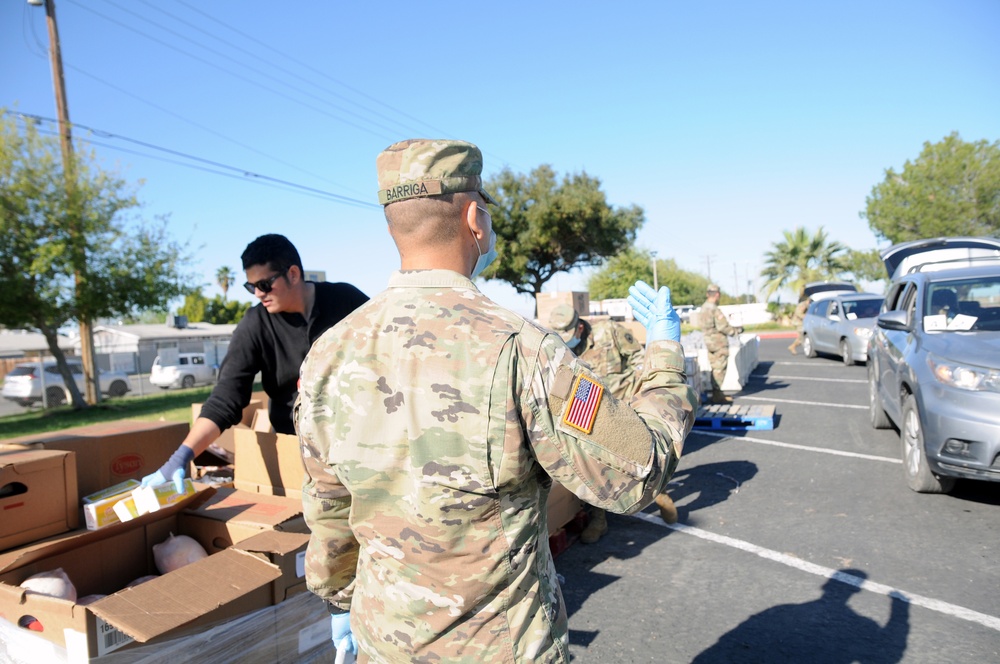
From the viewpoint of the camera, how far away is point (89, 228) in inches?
614

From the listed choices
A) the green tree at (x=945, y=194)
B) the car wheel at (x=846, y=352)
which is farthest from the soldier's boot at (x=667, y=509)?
the green tree at (x=945, y=194)

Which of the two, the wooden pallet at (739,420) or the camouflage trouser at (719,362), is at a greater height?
the camouflage trouser at (719,362)

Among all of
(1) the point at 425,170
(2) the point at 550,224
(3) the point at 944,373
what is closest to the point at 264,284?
(1) the point at 425,170

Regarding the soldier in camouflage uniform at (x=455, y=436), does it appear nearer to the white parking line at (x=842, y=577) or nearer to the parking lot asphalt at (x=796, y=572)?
the parking lot asphalt at (x=796, y=572)

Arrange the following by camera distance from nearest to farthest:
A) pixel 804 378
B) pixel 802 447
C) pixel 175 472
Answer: pixel 175 472 → pixel 802 447 → pixel 804 378

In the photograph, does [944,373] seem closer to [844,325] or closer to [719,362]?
[719,362]

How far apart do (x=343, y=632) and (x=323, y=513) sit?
55 centimetres

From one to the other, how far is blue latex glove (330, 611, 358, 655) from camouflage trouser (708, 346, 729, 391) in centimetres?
919

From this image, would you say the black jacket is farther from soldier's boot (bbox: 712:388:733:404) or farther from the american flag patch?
soldier's boot (bbox: 712:388:733:404)

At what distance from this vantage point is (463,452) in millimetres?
1274

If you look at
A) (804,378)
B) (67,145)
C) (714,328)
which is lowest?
(804,378)

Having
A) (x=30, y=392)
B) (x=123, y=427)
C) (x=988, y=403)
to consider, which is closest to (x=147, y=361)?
(x=30, y=392)

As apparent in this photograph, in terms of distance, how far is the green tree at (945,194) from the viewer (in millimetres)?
27781

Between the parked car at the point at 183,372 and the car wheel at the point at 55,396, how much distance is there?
247 inches
